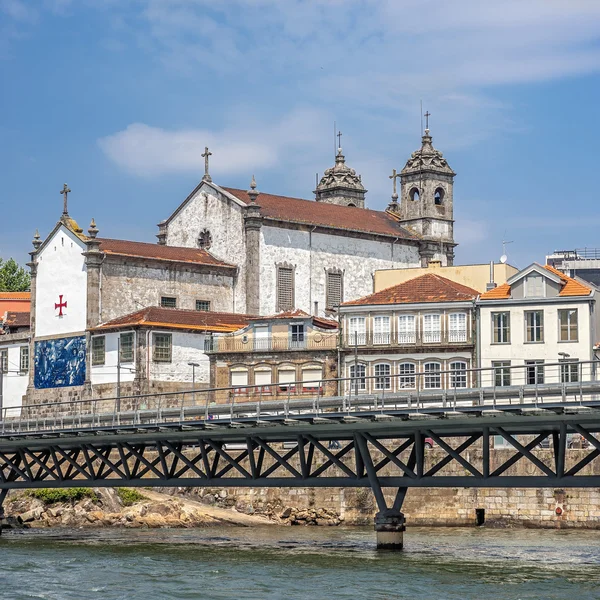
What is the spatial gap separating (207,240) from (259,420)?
4750 cm

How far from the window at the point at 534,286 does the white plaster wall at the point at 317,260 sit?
74.6 ft

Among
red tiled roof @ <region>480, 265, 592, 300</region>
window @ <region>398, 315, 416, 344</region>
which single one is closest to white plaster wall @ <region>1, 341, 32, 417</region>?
window @ <region>398, 315, 416, 344</region>

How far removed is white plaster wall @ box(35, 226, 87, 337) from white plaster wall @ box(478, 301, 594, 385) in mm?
26373

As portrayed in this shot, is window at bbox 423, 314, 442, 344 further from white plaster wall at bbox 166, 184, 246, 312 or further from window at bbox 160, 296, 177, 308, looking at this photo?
window at bbox 160, 296, 177, 308

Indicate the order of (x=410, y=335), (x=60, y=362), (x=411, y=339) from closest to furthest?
1. (x=411, y=339)
2. (x=410, y=335)
3. (x=60, y=362)

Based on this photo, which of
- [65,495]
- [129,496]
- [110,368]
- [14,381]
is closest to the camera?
[65,495]

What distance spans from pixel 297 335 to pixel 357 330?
380 centimetres

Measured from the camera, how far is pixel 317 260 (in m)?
96.3

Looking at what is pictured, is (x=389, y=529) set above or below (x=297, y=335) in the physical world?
below

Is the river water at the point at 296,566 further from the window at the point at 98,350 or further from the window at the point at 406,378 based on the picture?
the window at the point at 98,350

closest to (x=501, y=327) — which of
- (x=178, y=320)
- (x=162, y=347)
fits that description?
(x=178, y=320)

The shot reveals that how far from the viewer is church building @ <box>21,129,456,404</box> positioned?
8550cm

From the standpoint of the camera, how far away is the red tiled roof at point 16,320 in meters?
98.2

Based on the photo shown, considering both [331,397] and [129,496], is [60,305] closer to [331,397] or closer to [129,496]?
[129,496]
